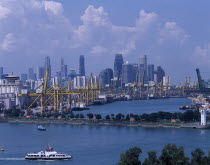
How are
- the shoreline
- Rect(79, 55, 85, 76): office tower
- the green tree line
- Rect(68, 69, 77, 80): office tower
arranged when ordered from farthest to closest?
Rect(79, 55, 85, 76): office tower → Rect(68, 69, 77, 80): office tower → the shoreline → the green tree line

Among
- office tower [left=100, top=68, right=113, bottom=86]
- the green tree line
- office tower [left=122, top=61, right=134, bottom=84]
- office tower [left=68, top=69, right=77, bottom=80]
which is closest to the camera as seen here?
the green tree line

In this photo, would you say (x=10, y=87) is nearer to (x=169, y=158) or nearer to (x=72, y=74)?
(x=169, y=158)

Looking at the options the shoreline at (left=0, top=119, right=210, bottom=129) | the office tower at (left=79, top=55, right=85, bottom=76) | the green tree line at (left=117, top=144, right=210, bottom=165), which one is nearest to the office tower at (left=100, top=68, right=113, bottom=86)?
the office tower at (left=79, top=55, right=85, bottom=76)

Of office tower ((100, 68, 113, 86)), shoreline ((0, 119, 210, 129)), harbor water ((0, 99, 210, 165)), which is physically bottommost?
harbor water ((0, 99, 210, 165))

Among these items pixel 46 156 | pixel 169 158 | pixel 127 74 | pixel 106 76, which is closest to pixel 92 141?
pixel 46 156

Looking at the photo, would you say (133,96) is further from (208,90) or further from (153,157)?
(153,157)

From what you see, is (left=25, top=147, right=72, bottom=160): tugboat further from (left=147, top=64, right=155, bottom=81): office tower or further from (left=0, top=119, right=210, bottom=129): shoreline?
(left=147, top=64, right=155, bottom=81): office tower

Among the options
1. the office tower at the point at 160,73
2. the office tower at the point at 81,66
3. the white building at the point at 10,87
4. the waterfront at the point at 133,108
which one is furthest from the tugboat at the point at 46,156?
the office tower at the point at 81,66

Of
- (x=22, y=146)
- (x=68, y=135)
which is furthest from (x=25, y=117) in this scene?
(x=22, y=146)
